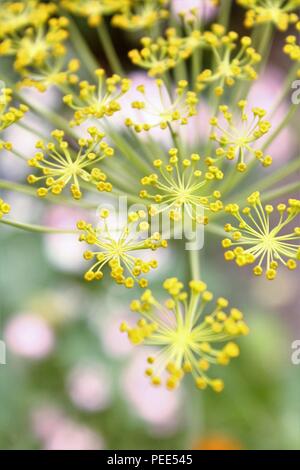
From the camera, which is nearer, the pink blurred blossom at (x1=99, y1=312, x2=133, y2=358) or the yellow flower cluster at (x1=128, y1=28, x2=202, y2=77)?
the yellow flower cluster at (x1=128, y1=28, x2=202, y2=77)

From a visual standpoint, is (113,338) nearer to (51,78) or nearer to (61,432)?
(61,432)

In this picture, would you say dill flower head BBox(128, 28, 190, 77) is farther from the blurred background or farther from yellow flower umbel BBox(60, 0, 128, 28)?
the blurred background

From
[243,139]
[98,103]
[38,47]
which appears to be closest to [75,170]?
[98,103]

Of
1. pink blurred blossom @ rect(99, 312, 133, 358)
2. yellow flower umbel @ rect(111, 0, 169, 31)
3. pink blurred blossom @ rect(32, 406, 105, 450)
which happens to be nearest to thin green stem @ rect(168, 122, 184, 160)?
yellow flower umbel @ rect(111, 0, 169, 31)

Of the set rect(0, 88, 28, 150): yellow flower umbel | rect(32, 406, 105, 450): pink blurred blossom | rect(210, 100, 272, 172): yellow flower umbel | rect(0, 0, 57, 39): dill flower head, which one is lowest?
rect(32, 406, 105, 450): pink blurred blossom

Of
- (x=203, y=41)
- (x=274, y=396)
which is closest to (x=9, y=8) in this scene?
(x=203, y=41)

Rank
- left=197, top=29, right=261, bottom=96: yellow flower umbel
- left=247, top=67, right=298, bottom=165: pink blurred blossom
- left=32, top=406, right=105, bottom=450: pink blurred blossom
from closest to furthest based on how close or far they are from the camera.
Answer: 1. left=197, top=29, right=261, bottom=96: yellow flower umbel
2. left=32, top=406, right=105, bottom=450: pink blurred blossom
3. left=247, top=67, right=298, bottom=165: pink blurred blossom
